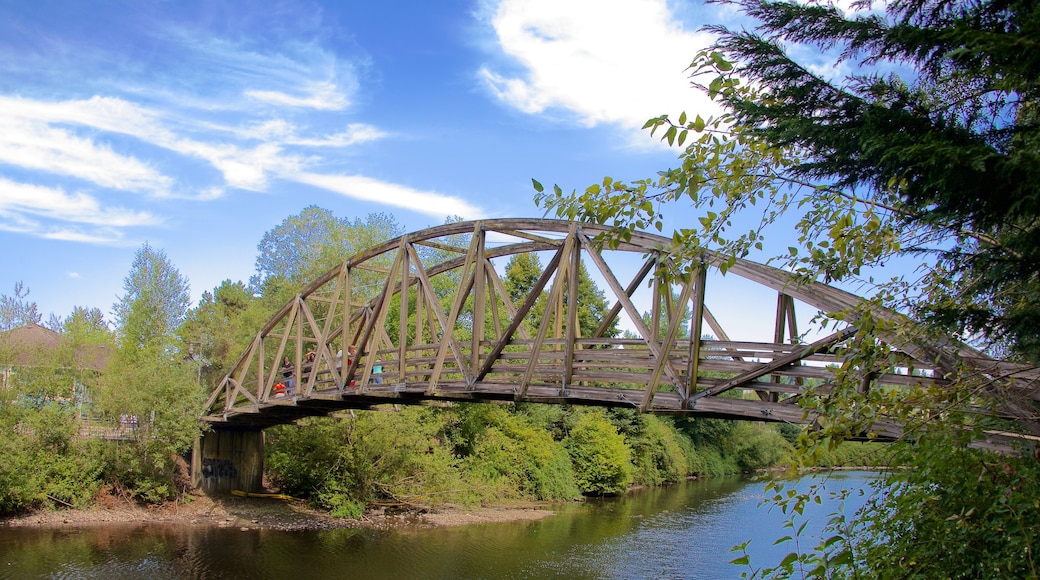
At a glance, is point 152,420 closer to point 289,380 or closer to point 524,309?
point 289,380

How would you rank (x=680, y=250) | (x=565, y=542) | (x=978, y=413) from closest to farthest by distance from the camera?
(x=680, y=250) → (x=978, y=413) → (x=565, y=542)

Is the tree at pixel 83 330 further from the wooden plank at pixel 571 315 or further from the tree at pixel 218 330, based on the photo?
the wooden plank at pixel 571 315

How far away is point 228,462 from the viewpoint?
1240 inches

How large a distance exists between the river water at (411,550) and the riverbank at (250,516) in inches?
36.0

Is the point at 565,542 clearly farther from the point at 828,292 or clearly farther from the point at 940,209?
the point at 940,209

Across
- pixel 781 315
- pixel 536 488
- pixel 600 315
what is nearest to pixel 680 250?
pixel 781 315

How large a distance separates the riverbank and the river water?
0.92 m

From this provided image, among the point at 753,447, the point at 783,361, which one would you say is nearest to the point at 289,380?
the point at 783,361

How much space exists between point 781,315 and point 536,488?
28336 mm

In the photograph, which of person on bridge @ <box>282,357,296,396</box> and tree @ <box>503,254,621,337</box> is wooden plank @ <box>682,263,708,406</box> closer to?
person on bridge @ <box>282,357,296,396</box>

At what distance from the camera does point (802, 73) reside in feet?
18.3

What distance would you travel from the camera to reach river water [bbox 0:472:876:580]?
20.8 meters

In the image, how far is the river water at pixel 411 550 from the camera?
20.8m

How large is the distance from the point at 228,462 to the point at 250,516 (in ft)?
13.3
